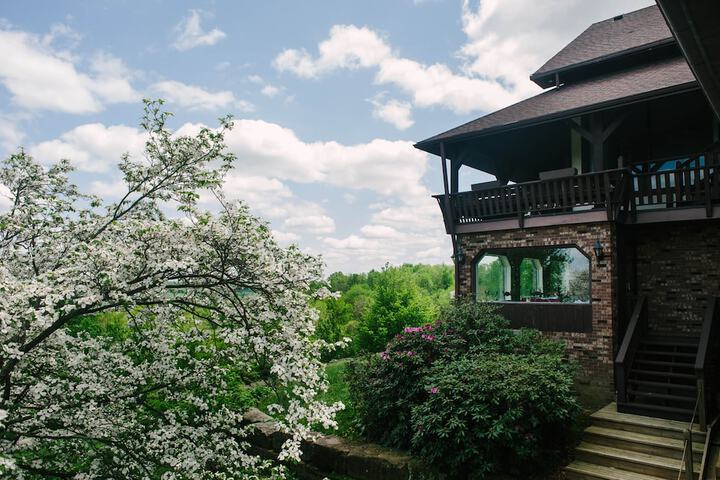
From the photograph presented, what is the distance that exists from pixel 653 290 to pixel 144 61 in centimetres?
1080

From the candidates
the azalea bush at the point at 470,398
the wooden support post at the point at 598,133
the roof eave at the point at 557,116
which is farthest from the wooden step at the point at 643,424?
the roof eave at the point at 557,116

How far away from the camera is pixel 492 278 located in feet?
37.8

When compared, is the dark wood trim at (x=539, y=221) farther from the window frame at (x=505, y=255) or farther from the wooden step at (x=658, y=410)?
the wooden step at (x=658, y=410)

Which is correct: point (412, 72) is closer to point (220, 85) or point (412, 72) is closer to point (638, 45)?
point (638, 45)

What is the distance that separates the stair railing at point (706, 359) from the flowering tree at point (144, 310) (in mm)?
5911

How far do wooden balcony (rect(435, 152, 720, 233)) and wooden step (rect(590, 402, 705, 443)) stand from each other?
3670 millimetres

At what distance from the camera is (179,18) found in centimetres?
744

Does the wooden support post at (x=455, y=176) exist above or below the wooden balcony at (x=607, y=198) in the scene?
above

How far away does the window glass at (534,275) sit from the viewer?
33.4 feet

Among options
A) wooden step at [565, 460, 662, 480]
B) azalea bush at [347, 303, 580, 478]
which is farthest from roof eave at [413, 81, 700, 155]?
wooden step at [565, 460, 662, 480]

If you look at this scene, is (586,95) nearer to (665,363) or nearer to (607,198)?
(607,198)

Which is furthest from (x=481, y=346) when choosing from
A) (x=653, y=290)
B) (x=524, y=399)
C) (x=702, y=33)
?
(x=702, y=33)

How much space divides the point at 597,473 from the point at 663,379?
3.72 m

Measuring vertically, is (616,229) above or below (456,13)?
below
